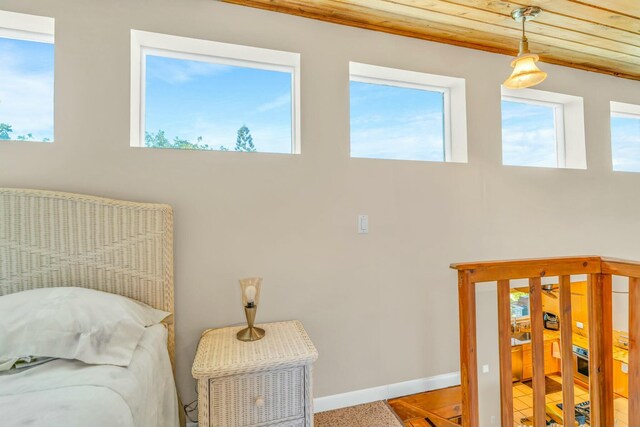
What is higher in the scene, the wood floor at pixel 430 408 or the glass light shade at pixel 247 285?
the glass light shade at pixel 247 285

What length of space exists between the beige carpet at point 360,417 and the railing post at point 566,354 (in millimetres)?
827

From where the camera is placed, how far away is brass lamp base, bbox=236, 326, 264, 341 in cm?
153

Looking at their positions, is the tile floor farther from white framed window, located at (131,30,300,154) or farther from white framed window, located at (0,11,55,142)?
white framed window, located at (0,11,55,142)

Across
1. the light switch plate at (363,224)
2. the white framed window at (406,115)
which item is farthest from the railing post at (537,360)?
the white framed window at (406,115)

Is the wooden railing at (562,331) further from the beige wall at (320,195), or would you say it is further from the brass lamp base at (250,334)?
the brass lamp base at (250,334)

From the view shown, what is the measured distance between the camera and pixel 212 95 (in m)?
1.92

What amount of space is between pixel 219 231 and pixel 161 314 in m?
0.50

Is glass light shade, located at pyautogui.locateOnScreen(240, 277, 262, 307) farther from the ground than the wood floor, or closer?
farther from the ground

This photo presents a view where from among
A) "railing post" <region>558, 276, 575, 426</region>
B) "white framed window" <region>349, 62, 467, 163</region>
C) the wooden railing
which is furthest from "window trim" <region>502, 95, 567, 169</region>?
"railing post" <region>558, 276, 575, 426</region>

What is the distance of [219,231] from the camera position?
1735 millimetres

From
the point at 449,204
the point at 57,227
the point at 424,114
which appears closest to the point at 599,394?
the point at 449,204

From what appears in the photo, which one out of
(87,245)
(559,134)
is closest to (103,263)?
(87,245)

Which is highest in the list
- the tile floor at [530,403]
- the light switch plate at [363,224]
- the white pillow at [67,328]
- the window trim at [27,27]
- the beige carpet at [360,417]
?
the window trim at [27,27]

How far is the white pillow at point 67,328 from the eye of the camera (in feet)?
3.31
